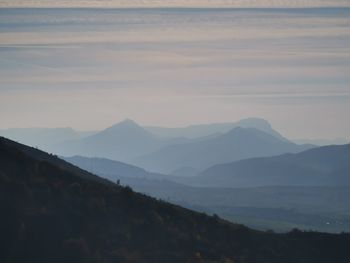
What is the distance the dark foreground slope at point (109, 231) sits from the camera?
7800 centimetres

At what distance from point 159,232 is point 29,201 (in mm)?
13420

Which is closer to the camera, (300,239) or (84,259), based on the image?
(84,259)

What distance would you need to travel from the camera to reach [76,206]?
292ft

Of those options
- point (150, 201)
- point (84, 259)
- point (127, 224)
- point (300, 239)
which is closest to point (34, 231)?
point (84, 259)

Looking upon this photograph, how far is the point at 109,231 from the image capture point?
8525 cm

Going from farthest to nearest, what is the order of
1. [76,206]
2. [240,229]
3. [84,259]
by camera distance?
[240,229], [76,206], [84,259]

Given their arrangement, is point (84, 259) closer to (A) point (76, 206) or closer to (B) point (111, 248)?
(B) point (111, 248)

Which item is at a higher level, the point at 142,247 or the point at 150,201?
the point at 150,201

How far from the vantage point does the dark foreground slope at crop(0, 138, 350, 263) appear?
256ft

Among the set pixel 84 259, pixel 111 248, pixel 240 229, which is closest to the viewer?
pixel 84 259

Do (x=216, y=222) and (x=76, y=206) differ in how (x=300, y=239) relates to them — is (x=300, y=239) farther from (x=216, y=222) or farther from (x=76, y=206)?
(x=76, y=206)

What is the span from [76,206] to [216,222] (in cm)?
1829

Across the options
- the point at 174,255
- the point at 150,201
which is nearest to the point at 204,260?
the point at 174,255

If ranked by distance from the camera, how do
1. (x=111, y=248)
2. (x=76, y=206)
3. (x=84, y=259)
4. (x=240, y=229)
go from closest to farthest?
(x=84, y=259) < (x=111, y=248) < (x=76, y=206) < (x=240, y=229)
